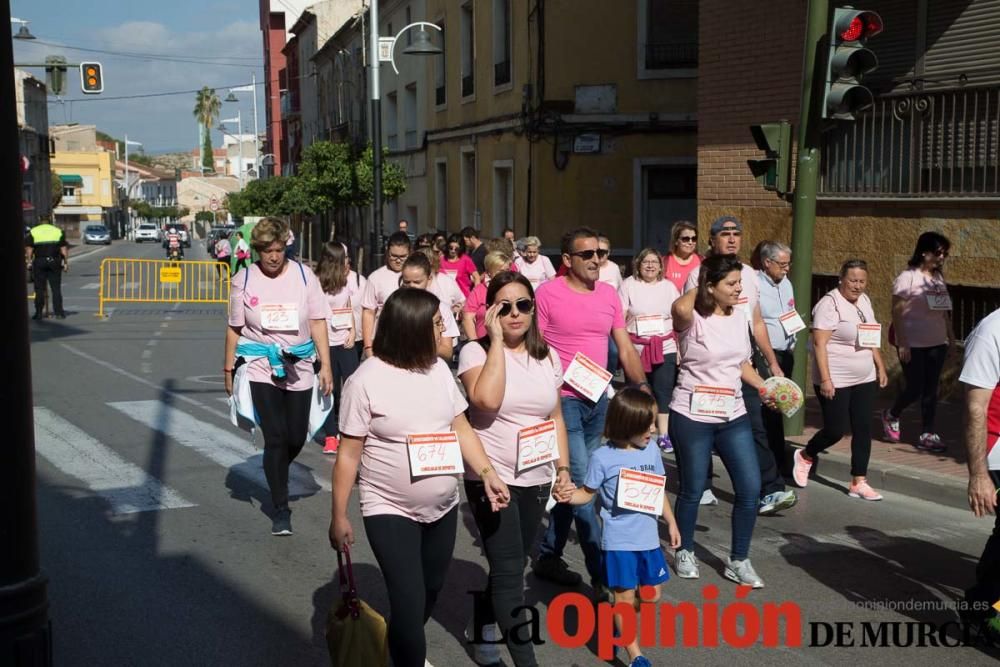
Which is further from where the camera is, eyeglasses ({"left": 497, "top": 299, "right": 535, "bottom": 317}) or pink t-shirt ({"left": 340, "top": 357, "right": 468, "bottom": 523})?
eyeglasses ({"left": 497, "top": 299, "right": 535, "bottom": 317})

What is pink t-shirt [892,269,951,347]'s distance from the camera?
9.74 meters

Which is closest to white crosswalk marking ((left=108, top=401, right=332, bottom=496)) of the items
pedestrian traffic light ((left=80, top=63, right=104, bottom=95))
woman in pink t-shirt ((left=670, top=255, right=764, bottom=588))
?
woman in pink t-shirt ((left=670, top=255, right=764, bottom=588))

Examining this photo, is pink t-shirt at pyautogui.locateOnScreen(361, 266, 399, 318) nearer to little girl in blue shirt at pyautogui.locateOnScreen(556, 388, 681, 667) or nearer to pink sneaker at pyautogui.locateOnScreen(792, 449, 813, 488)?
pink sneaker at pyautogui.locateOnScreen(792, 449, 813, 488)

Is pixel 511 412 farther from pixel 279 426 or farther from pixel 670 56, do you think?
pixel 670 56

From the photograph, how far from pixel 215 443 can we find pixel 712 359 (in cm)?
551

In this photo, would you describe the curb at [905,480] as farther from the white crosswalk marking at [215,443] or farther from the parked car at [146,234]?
the parked car at [146,234]

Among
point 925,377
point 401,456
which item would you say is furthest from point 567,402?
point 925,377

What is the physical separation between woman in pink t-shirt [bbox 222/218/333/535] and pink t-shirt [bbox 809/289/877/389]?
3493 millimetres

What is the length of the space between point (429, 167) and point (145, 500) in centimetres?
2311

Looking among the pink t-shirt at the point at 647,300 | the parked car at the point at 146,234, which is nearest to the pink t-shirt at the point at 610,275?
the pink t-shirt at the point at 647,300

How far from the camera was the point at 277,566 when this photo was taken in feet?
21.8

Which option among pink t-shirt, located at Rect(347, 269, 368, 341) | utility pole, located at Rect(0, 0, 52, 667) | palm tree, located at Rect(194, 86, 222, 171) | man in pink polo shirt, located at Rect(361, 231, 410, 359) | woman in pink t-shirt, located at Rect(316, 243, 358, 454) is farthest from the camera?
palm tree, located at Rect(194, 86, 222, 171)

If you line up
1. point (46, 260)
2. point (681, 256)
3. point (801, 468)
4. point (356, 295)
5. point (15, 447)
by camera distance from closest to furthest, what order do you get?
point (15, 447)
point (801, 468)
point (681, 256)
point (356, 295)
point (46, 260)

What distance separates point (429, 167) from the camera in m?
30.6
